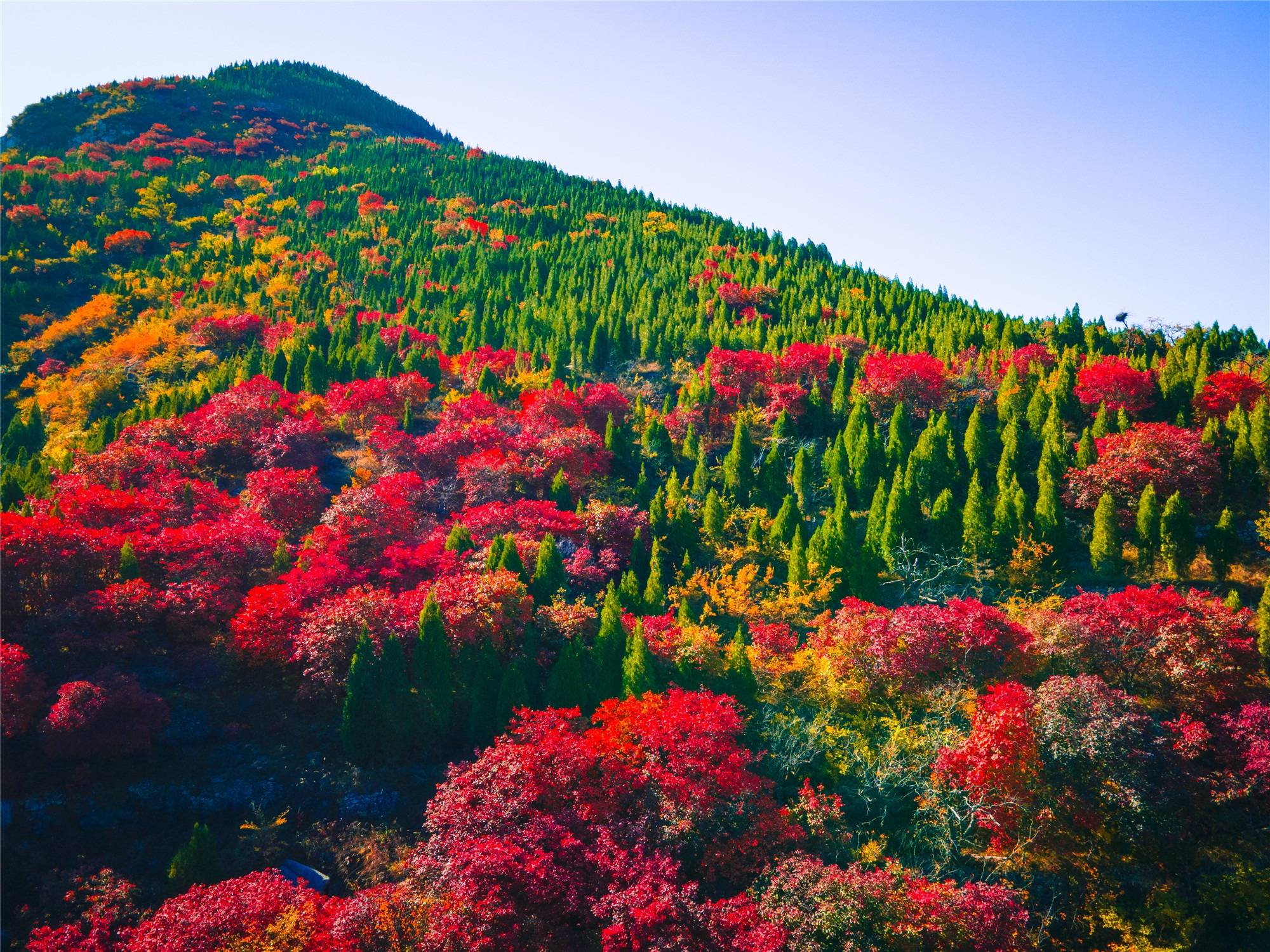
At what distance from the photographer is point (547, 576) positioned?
123 feet

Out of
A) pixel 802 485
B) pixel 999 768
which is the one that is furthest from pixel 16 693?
pixel 802 485

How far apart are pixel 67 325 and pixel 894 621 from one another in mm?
77692

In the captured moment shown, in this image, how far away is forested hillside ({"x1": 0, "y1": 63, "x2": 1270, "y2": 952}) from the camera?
2352 cm

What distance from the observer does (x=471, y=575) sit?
A: 35344 millimetres

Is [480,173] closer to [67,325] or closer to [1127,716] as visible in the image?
[67,325]

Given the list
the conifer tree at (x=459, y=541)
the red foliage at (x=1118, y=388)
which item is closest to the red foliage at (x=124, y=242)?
the conifer tree at (x=459, y=541)

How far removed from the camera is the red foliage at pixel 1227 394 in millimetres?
46094

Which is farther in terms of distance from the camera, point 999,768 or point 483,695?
point 483,695

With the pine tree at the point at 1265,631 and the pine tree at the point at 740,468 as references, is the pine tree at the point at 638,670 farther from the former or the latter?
the pine tree at the point at 1265,631

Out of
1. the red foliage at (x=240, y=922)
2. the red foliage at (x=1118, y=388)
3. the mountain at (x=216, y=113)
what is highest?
the mountain at (x=216, y=113)

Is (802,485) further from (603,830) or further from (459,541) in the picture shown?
(603,830)

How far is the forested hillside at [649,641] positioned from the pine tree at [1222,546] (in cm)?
11

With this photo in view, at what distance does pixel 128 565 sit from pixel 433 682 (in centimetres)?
1301

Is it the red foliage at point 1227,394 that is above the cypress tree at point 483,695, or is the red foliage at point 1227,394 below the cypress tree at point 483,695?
above
